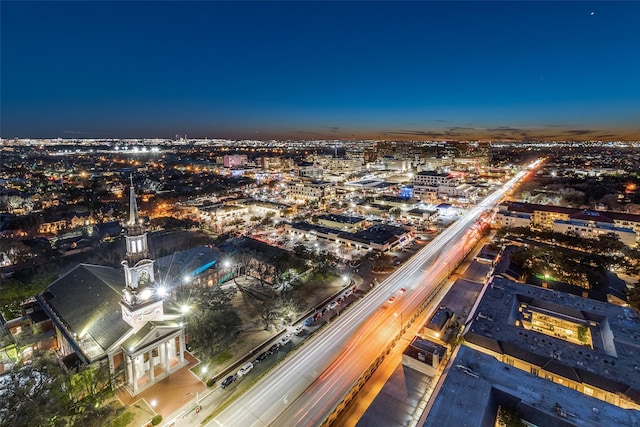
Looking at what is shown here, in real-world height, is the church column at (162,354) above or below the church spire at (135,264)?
below

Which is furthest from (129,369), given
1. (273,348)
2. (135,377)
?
(273,348)

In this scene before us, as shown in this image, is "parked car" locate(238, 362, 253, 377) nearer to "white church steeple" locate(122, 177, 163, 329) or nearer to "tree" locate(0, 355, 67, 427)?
"white church steeple" locate(122, 177, 163, 329)

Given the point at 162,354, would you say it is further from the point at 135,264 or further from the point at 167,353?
the point at 135,264

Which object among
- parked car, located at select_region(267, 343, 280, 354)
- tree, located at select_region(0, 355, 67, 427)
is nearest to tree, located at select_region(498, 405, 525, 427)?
parked car, located at select_region(267, 343, 280, 354)

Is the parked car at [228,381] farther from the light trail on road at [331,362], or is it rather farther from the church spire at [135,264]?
the church spire at [135,264]

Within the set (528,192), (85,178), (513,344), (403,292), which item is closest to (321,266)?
(403,292)

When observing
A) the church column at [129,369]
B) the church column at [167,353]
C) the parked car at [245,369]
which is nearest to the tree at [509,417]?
the parked car at [245,369]

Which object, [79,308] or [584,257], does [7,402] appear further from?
[584,257]
